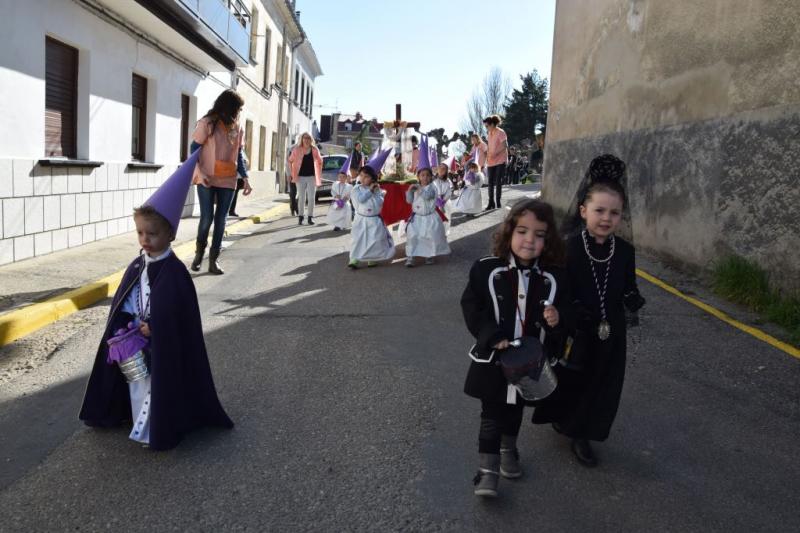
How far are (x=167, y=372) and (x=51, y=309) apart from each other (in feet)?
9.59

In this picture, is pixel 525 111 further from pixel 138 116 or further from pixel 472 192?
pixel 138 116

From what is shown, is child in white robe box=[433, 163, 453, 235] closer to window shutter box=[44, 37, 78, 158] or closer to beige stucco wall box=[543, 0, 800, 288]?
beige stucco wall box=[543, 0, 800, 288]

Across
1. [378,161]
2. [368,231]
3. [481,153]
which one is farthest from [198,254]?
[481,153]

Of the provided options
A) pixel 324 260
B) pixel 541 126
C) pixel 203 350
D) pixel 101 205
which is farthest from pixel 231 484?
pixel 541 126

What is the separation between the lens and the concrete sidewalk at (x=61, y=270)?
614 cm

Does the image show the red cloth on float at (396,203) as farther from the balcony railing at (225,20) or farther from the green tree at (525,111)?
the green tree at (525,111)

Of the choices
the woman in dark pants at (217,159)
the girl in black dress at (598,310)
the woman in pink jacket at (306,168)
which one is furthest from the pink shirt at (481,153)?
the girl in black dress at (598,310)

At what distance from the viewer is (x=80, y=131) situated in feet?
32.2

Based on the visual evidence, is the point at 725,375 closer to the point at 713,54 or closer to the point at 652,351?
the point at 652,351

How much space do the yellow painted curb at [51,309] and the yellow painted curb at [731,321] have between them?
18.6 feet

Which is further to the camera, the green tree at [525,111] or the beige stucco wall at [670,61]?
the green tree at [525,111]

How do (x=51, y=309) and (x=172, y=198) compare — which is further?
(x=51, y=309)

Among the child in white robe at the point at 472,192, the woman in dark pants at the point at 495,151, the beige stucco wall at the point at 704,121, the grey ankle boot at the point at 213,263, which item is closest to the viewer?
the beige stucco wall at the point at 704,121

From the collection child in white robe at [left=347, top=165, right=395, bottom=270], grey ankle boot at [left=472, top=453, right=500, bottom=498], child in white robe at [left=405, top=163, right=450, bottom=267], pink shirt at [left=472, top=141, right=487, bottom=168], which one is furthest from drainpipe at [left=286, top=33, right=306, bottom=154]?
grey ankle boot at [left=472, top=453, right=500, bottom=498]
